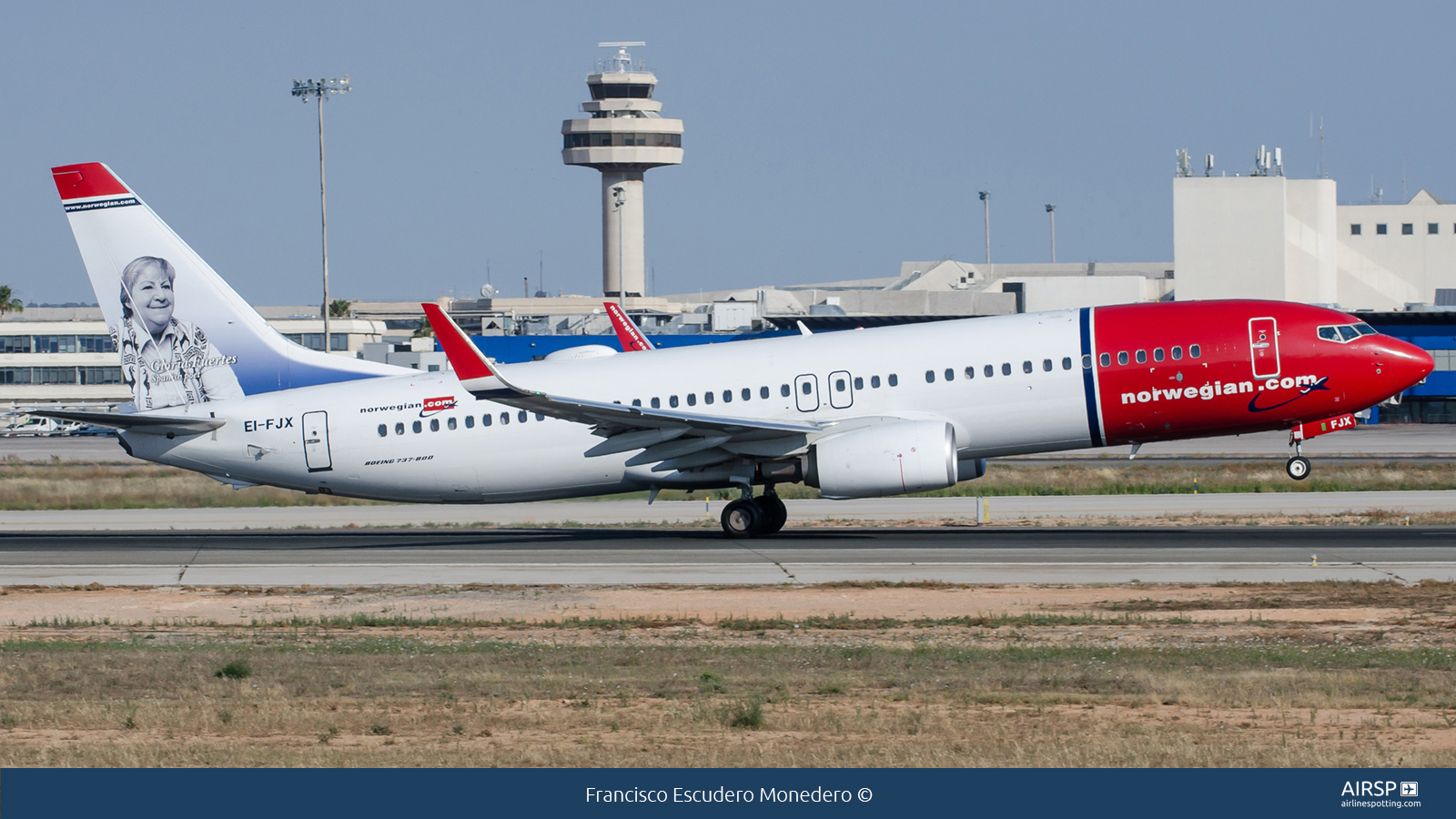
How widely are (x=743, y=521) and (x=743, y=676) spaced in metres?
16.7

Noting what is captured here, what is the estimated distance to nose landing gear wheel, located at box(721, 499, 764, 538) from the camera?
113ft

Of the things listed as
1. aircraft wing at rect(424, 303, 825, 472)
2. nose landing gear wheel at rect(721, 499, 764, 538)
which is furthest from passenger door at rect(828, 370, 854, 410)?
nose landing gear wheel at rect(721, 499, 764, 538)

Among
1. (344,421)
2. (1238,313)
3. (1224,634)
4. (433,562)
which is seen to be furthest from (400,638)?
(1238,313)

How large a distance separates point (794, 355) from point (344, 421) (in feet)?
34.3

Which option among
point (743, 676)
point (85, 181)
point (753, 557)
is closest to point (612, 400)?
point (753, 557)

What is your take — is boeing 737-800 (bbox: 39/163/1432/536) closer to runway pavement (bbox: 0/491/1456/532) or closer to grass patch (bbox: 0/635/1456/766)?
runway pavement (bbox: 0/491/1456/532)

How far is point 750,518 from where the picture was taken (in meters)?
34.4

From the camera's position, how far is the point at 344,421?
3469cm

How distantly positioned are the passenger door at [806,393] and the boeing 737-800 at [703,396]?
0.04m

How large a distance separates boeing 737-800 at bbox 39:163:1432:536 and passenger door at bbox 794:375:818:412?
1.6 inches

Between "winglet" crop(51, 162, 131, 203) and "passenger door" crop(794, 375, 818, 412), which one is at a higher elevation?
"winglet" crop(51, 162, 131, 203)

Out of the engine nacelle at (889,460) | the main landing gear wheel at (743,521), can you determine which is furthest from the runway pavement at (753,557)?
the engine nacelle at (889,460)

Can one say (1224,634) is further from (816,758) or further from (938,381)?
(938,381)
